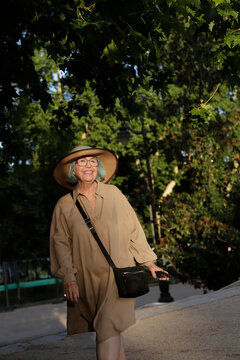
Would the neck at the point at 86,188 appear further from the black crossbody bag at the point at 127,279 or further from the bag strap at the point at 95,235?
the black crossbody bag at the point at 127,279

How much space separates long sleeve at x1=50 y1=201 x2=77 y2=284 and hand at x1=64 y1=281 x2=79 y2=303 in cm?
3

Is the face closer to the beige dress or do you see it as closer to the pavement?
the beige dress

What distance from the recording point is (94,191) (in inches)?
181

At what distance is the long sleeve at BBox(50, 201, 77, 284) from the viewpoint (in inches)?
169

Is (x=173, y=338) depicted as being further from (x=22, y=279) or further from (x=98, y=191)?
(x=22, y=279)

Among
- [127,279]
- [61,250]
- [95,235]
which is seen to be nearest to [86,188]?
[95,235]

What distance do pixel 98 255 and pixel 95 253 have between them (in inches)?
1.1

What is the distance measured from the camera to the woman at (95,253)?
425cm

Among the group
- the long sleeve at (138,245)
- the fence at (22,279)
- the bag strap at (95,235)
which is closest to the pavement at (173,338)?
the long sleeve at (138,245)

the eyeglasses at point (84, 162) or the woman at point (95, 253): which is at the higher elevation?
the eyeglasses at point (84, 162)

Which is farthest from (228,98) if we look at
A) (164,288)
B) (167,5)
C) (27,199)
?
(167,5)

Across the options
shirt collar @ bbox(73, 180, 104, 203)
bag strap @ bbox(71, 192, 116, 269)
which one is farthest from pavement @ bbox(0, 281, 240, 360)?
shirt collar @ bbox(73, 180, 104, 203)

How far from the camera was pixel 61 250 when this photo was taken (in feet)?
14.4

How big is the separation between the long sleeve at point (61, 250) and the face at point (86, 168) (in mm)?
299
